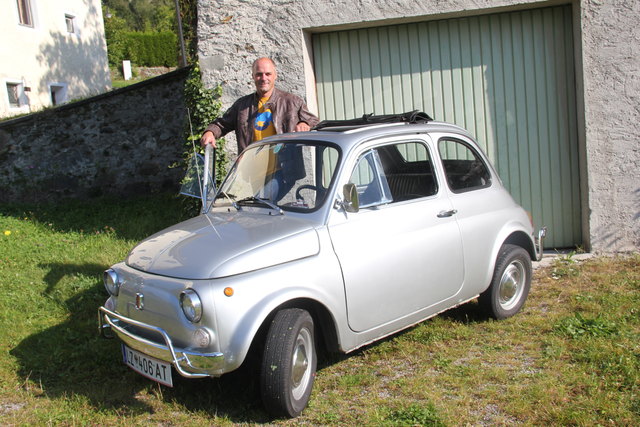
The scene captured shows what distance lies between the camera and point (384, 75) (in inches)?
293

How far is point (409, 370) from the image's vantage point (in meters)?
4.38

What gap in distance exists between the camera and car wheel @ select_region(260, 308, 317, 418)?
3.54m

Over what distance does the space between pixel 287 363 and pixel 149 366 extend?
87cm

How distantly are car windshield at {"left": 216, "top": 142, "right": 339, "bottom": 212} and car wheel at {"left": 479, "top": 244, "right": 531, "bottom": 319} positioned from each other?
1.75 m

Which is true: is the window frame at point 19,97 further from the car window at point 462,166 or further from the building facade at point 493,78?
the car window at point 462,166

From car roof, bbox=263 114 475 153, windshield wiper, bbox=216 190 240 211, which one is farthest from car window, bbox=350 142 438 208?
windshield wiper, bbox=216 190 240 211

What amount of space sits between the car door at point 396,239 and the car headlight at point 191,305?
962mm

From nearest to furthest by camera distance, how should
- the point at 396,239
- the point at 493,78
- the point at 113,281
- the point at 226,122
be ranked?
1. the point at 113,281
2. the point at 396,239
3. the point at 226,122
4. the point at 493,78

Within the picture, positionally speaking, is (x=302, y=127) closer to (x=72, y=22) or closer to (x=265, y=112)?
(x=265, y=112)

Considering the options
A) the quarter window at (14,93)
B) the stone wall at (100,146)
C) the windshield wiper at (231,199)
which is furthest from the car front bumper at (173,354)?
the quarter window at (14,93)

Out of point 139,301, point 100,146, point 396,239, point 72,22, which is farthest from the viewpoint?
point 72,22

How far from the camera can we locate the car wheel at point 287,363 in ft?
11.6

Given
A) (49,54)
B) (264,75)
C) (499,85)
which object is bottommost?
(499,85)

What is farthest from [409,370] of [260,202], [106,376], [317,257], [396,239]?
[106,376]
